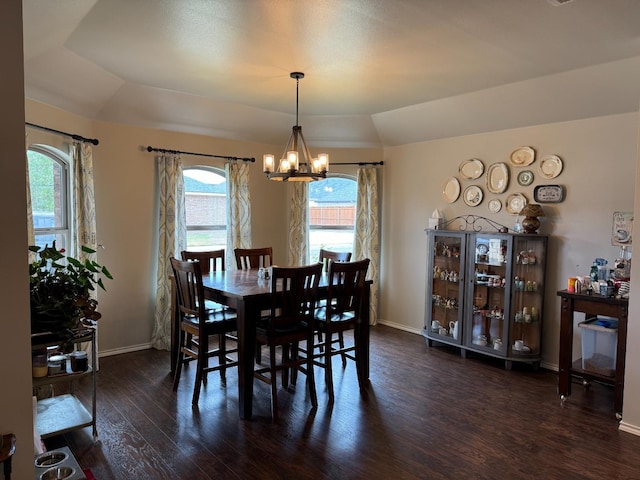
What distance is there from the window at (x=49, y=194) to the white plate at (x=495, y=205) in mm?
4324

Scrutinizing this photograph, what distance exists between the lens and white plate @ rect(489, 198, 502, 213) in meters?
4.65

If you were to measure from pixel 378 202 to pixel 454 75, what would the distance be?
232cm

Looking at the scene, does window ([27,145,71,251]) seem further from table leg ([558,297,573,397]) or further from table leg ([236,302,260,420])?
table leg ([558,297,573,397])

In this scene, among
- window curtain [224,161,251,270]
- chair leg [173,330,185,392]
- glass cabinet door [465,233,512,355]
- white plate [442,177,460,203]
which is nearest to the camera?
chair leg [173,330,185,392]

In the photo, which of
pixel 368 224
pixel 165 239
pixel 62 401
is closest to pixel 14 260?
pixel 62 401

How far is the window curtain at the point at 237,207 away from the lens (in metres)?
5.27

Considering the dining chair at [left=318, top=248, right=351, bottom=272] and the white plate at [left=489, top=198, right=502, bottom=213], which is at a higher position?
the white plate at [left=489, top=198, right=502, bottom=213]

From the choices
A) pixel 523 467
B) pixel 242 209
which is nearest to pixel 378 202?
pixel 242 209

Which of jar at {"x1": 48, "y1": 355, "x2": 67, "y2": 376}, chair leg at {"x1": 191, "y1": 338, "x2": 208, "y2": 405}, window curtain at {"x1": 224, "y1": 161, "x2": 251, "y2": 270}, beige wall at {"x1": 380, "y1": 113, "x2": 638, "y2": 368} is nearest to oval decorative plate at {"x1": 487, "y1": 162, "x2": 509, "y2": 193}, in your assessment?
beige wall at {"x1": 380, "y1": 113, "x2": 638, "y2": 368}

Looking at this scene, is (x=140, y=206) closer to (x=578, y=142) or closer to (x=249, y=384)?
(x=249, y=384)

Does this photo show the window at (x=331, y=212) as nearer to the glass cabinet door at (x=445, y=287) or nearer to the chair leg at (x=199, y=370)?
the glass cabinet door at (x=445, y=287)

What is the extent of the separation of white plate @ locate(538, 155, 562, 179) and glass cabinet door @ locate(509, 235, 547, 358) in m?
0.66

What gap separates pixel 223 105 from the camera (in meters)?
4.81

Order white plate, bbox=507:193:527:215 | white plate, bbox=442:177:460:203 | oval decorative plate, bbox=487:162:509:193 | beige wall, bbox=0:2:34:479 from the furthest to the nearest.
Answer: white plate, bbox=442:177:460:203 → oval decorative plate, bbox=487:162:509:193 → white plate, bbox=507:193:527:215 → beige wall, bbox=0:2:34:479
